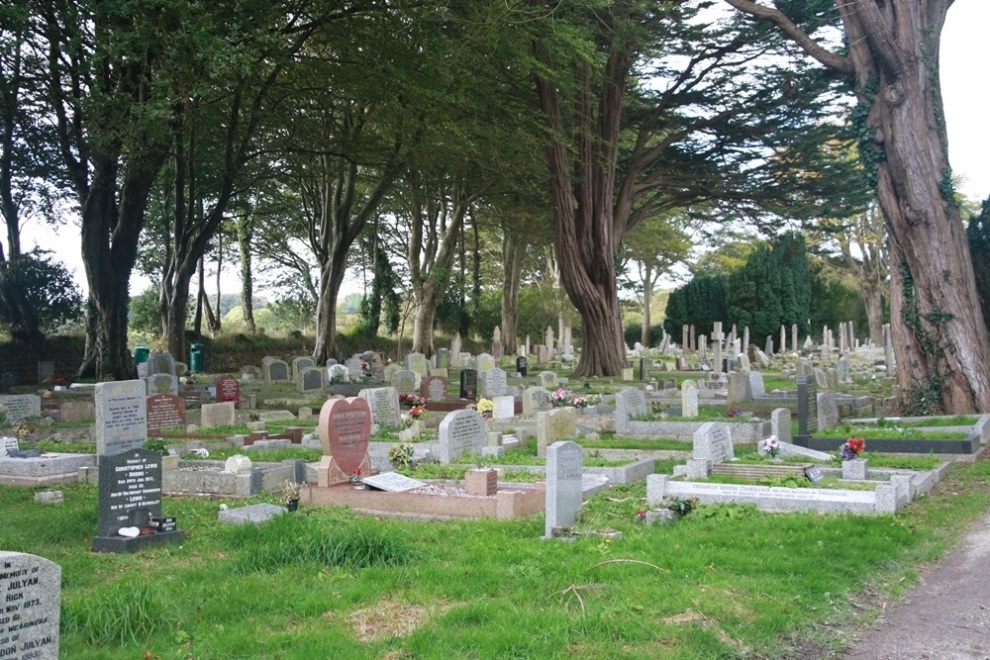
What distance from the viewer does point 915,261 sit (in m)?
16.7

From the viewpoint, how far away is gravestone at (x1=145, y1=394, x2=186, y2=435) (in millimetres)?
15117

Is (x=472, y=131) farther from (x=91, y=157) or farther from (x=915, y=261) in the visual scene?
(x=915, y=261)

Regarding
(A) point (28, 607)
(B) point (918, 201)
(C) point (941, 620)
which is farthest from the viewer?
(B) point (918, 201)

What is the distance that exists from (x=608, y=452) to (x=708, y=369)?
22.8 metres

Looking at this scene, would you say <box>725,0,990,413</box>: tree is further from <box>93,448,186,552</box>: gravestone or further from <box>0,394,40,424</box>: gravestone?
<box>0,394,40,424</box>: gravestone

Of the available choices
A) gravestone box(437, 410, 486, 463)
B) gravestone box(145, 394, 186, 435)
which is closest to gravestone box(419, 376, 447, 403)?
gravestone box(145, 394, 186, 435)

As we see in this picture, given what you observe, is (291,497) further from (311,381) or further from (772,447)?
(311,381)

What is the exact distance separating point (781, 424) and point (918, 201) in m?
5.69

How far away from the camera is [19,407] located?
17359 millimetres

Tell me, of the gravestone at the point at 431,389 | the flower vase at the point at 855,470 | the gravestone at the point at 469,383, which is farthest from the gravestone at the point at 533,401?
the flower vase at the point at 855,470

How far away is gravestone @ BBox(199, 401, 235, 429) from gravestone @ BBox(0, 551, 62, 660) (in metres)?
12.9

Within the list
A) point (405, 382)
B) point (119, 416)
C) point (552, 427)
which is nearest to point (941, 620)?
point (552, 427)

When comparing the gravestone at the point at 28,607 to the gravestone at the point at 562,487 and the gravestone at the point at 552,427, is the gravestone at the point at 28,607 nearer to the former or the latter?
the gravestone at the point at 562,487

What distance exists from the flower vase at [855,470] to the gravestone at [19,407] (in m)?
14.3
